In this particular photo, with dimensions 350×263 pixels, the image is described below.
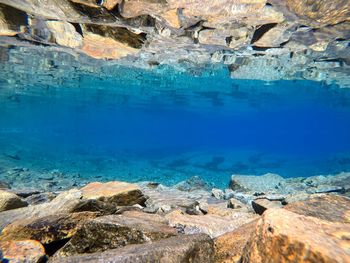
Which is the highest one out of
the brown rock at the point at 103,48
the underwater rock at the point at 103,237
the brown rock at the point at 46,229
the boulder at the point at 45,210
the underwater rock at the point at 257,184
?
the brown rock at the point at 103,48

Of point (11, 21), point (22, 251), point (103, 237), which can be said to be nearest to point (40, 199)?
point (22, 251)

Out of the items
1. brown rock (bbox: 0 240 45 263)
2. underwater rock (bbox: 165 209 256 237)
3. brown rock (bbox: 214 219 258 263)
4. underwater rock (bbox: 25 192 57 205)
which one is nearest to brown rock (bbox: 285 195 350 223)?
brown rock (bbox: 214 219 258 263)

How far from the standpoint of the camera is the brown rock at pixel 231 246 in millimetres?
2724

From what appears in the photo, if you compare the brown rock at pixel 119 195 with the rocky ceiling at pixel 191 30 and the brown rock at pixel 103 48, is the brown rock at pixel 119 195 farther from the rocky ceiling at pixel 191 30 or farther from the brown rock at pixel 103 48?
the brown rock at pixel 103 48

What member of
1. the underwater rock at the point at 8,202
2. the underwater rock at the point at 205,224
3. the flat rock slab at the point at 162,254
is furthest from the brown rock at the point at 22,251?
the underwater rock at the point at 8,202

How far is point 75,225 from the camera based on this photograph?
3416 millimetres

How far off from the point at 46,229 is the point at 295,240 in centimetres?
302

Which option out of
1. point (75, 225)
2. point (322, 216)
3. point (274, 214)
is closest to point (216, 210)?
point (322, 216)

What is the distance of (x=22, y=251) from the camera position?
2.83 m

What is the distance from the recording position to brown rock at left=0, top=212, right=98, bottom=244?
3.26m

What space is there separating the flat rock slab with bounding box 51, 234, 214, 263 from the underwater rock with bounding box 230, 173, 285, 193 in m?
11.3

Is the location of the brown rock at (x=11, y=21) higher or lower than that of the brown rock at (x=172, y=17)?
lower

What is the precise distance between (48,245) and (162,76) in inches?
934

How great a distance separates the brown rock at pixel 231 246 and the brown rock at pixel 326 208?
0.73 m
